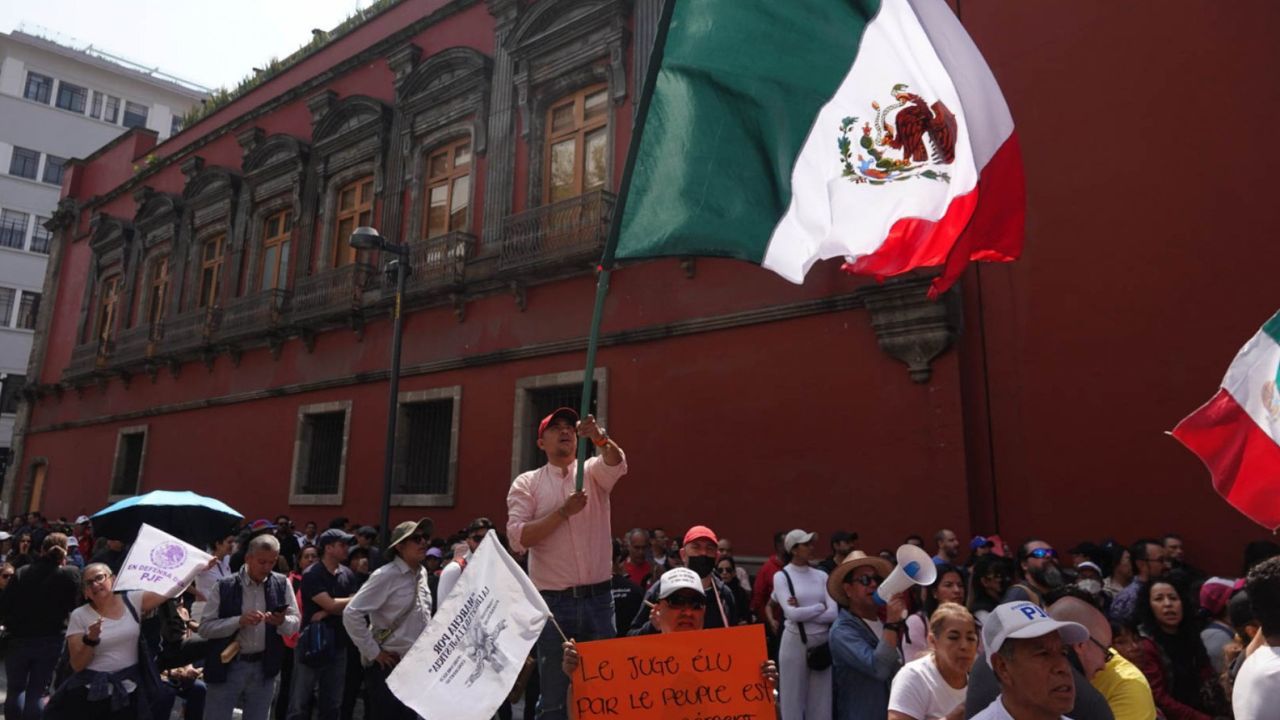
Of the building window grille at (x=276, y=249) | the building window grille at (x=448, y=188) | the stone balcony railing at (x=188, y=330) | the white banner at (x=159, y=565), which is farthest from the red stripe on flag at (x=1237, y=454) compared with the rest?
the stone balcony railing at (x=188, y=330)

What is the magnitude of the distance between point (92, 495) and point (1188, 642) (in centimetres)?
2461

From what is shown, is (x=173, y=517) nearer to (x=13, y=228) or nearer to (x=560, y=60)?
(x=560, y=60)

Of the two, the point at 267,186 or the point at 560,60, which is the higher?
the point at 267,186

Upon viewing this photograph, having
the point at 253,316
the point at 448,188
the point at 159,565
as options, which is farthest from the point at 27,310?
the point at 159,565

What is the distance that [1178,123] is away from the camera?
28.0 feet

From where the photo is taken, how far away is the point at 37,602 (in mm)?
6824

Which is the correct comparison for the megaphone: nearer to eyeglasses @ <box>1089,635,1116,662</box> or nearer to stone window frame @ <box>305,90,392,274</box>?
eyeglasses @ <box>1089,635,1116,662</box>

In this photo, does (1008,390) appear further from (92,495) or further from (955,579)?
(92,495)

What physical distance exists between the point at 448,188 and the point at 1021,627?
45.9ft

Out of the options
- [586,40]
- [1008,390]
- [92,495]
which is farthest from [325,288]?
[1008,390]

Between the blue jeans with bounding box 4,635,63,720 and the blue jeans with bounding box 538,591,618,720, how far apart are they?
5.26m

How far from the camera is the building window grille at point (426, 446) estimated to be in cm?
1445

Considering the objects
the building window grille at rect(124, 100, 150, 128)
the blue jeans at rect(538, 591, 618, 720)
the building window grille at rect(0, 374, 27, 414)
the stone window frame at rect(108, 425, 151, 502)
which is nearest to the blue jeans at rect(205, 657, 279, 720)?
the blue jeans at rect(538, 591, 618, 720)

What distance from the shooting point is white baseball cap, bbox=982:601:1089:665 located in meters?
2.72
